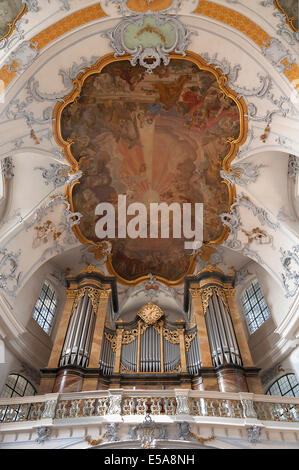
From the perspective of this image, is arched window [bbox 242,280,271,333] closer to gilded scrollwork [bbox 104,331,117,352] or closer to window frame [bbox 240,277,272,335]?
window frame [bbox 240,277,272,335]

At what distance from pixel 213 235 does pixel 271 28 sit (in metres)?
7.85

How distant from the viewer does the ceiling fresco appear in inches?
344

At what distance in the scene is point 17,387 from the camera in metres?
11.6

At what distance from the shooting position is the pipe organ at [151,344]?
10914 mm

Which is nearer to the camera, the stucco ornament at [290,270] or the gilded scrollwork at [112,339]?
the stucco ornament at [290,270]

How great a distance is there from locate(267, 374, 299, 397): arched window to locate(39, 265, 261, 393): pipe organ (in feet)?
4.47

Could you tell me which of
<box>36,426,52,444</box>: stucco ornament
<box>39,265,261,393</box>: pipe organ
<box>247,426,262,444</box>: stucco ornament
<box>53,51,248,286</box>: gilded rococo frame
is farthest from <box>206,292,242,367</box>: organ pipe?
<box>36,426,52,444</box>: stucco ornament

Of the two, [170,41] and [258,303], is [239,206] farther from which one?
[170,41]

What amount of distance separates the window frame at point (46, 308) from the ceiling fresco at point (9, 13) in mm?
9427

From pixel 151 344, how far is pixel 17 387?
4970 millimetres

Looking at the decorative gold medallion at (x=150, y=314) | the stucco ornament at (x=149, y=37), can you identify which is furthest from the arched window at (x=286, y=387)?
the stucco ornament at (x=149, y=37)

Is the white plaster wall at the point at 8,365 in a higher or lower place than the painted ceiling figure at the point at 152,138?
lower

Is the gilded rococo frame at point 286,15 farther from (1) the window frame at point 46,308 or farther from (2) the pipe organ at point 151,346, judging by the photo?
(1) the window frame at point 46,308

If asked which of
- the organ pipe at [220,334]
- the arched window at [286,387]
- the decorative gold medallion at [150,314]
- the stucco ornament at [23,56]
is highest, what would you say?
the stucco ornament at [23,56]
